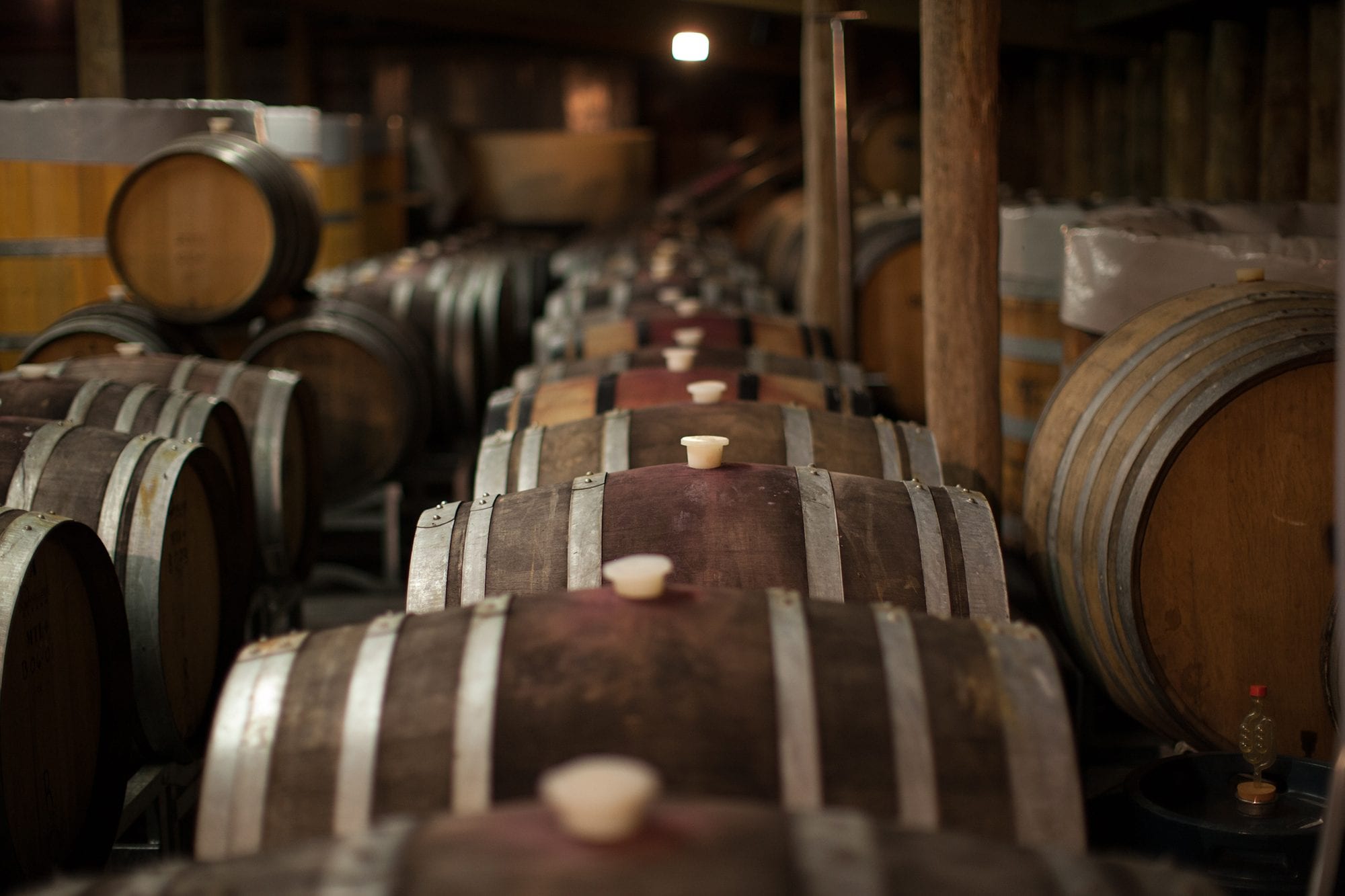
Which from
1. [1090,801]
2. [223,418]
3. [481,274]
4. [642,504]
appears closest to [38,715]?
[642,504]

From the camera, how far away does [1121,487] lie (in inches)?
122

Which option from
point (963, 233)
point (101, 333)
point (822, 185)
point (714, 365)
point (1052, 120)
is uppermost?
point (1052, 120)

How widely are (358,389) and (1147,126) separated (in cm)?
660

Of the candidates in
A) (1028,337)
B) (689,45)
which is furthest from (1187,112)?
(689,45)

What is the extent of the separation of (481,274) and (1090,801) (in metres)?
6.48

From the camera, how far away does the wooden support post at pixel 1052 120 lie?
42.4 feet

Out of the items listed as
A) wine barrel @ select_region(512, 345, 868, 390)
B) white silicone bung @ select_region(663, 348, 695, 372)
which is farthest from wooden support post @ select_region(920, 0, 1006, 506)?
white silicone bung @ select_region(663, 348, 695, 372)

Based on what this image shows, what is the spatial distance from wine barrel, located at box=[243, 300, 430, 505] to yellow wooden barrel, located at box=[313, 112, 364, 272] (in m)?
3.32

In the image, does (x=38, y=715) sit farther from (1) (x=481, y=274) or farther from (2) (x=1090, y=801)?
(1) (x=481, y=274)

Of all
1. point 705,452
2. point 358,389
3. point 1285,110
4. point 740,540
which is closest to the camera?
A: point 740,540

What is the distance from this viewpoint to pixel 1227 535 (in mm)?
3127

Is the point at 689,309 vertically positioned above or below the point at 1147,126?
below

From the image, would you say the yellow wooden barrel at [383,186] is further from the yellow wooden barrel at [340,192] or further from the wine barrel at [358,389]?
the wine barrel at [358,389]

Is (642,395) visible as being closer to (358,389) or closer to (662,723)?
(662,723)
